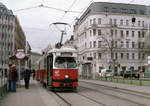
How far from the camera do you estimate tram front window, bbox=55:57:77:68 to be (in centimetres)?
1735

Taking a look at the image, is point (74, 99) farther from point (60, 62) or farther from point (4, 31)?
point (4, 31)

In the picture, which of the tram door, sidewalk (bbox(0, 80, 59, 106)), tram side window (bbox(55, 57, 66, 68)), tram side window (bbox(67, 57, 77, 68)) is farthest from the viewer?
the tram door

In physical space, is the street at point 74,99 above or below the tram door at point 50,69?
below

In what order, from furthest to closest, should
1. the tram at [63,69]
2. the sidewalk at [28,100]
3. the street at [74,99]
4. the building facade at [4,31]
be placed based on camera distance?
1. the building facade at [4,31]
2. the tram at [63,69]
3. the street at [74,99]
4. the sidewalk at [28,100]

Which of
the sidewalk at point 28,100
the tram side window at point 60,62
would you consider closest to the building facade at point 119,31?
the tram side window at point 60,62

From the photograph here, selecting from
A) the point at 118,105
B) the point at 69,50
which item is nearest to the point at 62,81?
the point at 69,50

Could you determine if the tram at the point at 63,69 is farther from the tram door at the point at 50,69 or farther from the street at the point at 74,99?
the street at the point at 74,99

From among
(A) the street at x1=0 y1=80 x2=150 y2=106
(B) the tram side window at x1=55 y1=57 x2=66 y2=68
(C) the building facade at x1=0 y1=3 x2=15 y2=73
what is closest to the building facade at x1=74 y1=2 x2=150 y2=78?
(C) the building facade at x1=0 y1=3 x2=15 y2=73

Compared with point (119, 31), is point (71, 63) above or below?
below

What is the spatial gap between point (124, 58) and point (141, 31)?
9105 millimetres

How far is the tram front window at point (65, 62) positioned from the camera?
17.4m

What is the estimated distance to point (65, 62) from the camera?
17516 millimetres

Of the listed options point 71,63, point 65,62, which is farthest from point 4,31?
point 71,63

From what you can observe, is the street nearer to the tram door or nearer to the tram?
the tram
